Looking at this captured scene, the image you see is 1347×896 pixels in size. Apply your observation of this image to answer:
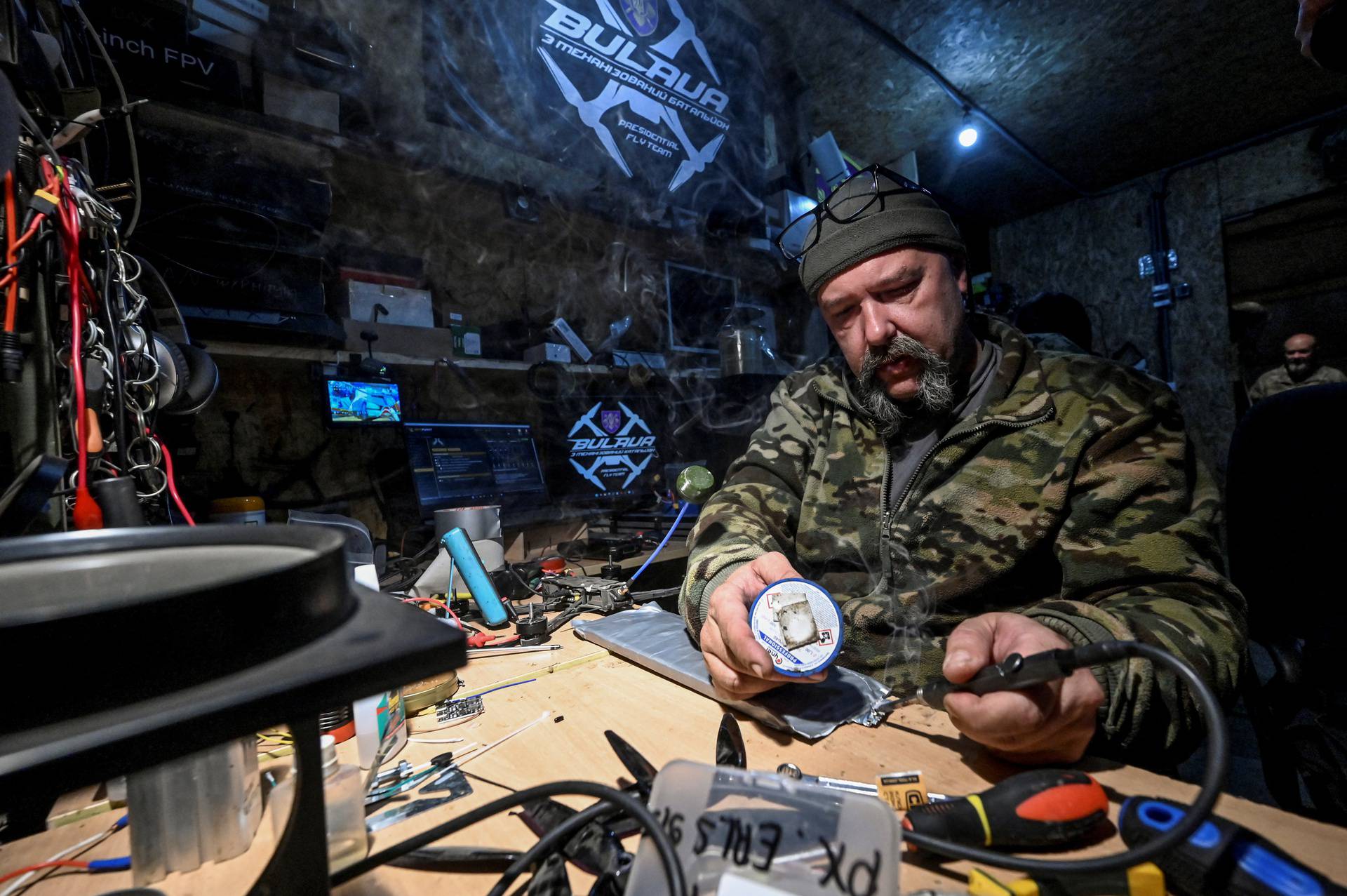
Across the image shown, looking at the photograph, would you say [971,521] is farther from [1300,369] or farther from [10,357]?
[1300,369]

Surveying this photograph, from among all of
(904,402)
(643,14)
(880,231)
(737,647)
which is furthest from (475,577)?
(643,14)

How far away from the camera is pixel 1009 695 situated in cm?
53

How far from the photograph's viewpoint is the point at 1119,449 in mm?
938

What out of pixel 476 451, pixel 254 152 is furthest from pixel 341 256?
pixel 476 451

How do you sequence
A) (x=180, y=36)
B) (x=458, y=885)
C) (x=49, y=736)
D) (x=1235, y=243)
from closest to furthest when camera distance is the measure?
(x=49, y=736)
(x=458, y=885)
(x=180, y=36)
(x=1235, y=243)

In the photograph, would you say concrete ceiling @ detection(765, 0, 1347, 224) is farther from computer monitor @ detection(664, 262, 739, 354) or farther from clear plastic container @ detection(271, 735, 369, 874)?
clear plastic container @ detection(271, 735, 369, 874)

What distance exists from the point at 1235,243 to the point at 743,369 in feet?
12.6

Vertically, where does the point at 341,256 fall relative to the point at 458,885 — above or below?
above

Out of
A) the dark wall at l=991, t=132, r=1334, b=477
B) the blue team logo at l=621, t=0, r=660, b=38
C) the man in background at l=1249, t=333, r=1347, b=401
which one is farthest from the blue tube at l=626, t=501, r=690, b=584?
the man in background at l=1249, t=333, r=1347, b=401

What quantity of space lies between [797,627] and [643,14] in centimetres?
264

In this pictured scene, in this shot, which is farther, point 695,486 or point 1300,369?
point 1300,369

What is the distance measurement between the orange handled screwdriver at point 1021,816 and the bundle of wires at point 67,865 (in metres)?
0.70

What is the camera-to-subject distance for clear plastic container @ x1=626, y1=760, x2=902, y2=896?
352 mm

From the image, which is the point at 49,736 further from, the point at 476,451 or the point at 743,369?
the point at 743,369
